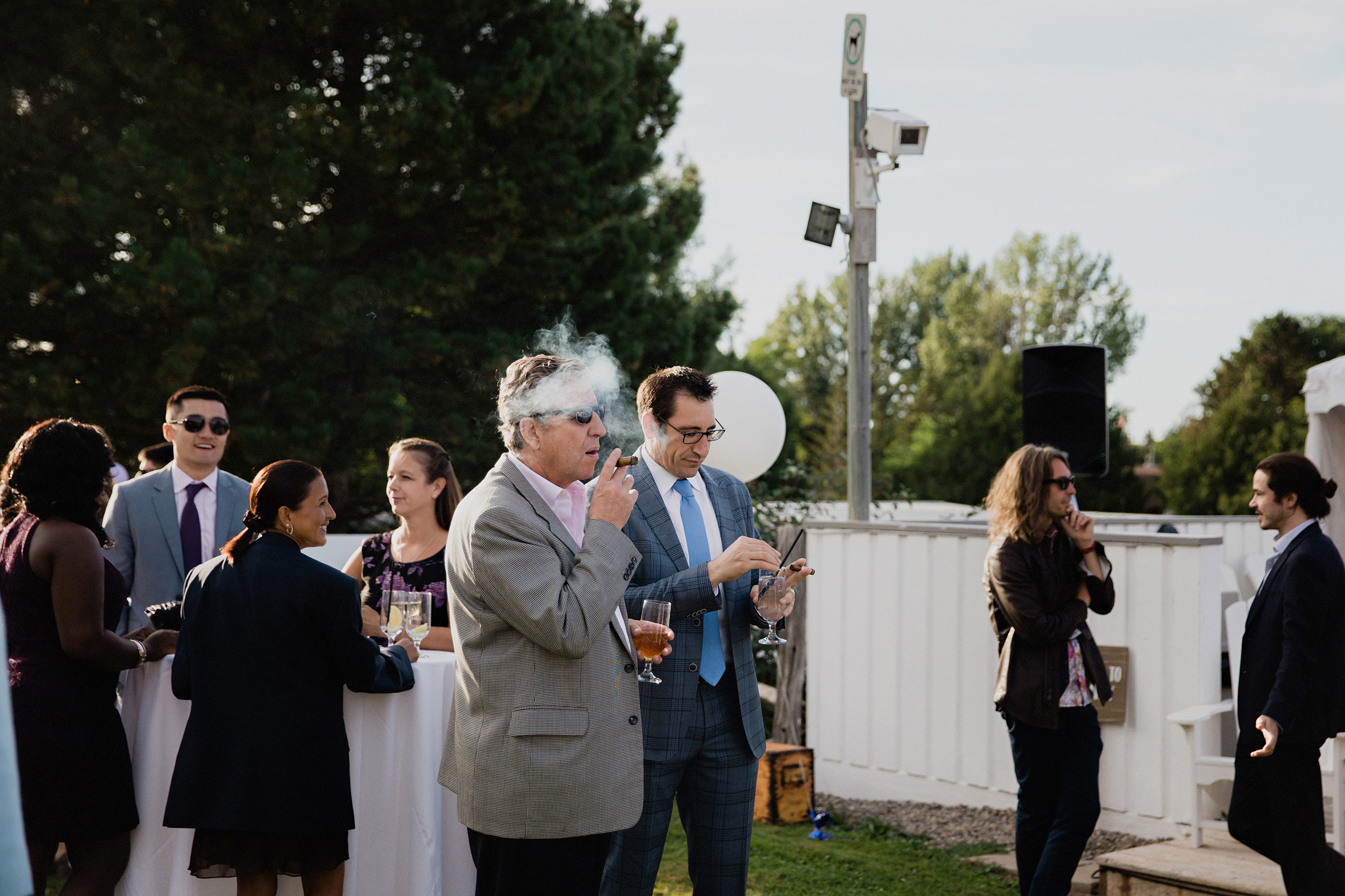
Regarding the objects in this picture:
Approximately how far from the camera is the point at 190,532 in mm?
4555

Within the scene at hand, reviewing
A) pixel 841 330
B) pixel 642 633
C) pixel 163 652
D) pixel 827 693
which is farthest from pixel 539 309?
pixel 841 330

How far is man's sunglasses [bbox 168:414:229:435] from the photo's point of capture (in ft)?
14.9

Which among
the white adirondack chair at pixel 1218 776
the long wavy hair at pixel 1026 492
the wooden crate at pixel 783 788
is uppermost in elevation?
the long wavy hair at pixel 1026 492

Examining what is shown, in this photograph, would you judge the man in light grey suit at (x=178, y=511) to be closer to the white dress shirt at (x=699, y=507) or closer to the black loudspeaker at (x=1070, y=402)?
the white dress shirt at (x=699, y=507)

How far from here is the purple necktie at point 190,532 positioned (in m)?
4.55

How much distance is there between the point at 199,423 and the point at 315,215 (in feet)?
22.8

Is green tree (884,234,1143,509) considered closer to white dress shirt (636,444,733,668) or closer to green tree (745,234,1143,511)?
green tree (745,234,1143,511)

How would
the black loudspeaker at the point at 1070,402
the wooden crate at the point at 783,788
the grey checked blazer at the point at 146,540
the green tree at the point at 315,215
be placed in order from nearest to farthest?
the grey checked blazer at the point at 146,540 < the wooden crate at the point at 783,788 < the black loudspeaker at the point at 1070,402 < the green tree at the point at 315,215

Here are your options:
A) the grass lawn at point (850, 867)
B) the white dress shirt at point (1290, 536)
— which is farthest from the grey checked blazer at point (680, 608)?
the grass lawn at point (850, 867)

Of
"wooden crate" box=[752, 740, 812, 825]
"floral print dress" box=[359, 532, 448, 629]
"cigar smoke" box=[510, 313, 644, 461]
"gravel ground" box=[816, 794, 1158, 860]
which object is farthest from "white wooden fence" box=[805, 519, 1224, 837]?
"cigar smoke" box=[510, 313, 644, 461]

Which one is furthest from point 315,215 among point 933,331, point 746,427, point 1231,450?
point 933,331

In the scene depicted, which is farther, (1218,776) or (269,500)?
(1218,776)

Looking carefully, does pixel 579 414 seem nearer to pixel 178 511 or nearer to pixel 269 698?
pixel 269 698

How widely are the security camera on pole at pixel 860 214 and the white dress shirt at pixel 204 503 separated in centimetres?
420
